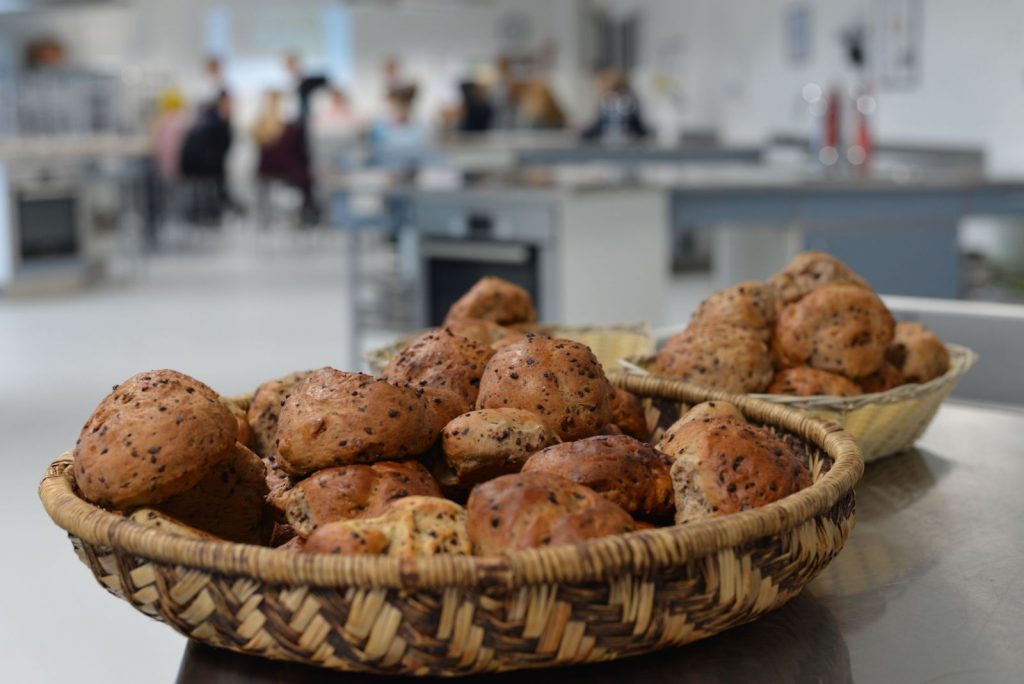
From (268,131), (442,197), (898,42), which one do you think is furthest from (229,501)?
(268,131)

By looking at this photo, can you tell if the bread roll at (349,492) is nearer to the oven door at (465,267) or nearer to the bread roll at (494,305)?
the bread roll at (494,305)

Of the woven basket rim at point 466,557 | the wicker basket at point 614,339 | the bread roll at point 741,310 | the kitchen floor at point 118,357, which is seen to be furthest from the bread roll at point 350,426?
the kitchen floor at point 118,357

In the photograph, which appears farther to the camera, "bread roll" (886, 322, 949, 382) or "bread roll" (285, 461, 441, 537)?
"bread roll" (886, 322, 949, 382)

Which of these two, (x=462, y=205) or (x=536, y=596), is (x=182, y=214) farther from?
(x=536, y=596)

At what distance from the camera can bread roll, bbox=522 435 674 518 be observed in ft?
2.78

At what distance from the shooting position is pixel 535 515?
2.52 ft

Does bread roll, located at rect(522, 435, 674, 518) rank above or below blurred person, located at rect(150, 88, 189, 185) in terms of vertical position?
below

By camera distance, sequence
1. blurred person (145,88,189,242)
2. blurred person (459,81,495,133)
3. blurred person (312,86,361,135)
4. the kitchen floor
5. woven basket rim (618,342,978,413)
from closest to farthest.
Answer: woven basket rim (618,342,978,413), the kitchen floor, blurred person (145,88,189,242), blurred person (459,81,495,133), blurred person (312,86,361,135)

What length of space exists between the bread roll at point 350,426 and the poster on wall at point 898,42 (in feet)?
23.7

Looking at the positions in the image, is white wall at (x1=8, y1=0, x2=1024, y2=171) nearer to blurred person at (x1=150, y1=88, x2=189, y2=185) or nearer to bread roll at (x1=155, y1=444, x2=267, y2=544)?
blurred person at (x1=150, y1=88, x2=189, y2=185)

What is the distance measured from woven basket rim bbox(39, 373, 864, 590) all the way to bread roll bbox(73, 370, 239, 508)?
0.07ft

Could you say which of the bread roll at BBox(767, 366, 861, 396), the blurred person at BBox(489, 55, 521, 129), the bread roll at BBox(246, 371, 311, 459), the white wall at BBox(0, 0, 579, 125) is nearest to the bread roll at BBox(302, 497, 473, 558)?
the bread roll at BBox(246, 371, 311, 459)

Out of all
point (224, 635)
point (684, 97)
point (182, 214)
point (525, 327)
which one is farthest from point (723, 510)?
point (684, 97)

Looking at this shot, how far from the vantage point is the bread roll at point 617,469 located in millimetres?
847
